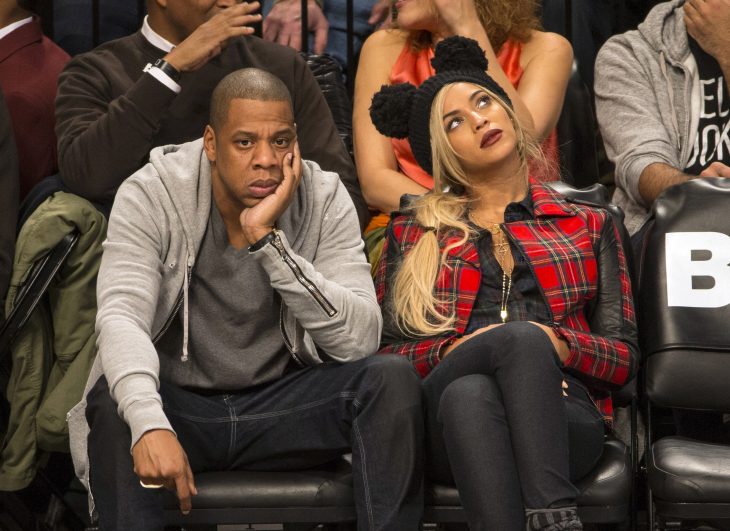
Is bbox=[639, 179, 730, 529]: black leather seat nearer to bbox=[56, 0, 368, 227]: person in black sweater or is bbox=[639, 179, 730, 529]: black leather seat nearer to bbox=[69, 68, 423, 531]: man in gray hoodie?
bbox=[69, 68, 423, 531]: man in gray hoodie

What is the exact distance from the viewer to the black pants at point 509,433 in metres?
2.48

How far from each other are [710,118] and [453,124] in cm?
88

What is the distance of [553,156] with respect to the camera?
3.71 metres

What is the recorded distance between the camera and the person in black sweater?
328 cm

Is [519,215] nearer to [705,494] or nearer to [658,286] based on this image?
[658,286]

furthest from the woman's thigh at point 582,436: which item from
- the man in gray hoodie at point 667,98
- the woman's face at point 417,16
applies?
the woman's face at point 417,16

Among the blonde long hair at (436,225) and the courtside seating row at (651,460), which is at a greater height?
the blonde long hair at (436,225)

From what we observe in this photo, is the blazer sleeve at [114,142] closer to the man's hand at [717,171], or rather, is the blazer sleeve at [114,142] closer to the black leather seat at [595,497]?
the black leather seat at [595,497]

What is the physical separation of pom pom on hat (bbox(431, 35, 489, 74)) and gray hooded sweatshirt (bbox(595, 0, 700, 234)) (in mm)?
566

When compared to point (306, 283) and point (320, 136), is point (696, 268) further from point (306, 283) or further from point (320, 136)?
point (320, 136)

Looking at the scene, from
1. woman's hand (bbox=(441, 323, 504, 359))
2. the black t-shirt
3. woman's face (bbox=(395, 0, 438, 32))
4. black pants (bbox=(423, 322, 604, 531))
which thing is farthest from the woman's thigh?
woman's face (bbox=(395, 0, 438, 32))

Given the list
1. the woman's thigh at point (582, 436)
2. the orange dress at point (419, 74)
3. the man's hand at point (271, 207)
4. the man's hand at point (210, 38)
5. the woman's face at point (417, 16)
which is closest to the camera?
the woman's thigh at point (582, 436)

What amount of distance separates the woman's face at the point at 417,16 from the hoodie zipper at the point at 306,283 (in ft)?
4.20

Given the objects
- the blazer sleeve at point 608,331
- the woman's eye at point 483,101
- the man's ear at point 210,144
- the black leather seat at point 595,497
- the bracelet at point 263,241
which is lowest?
the black leather seat at point 595,497
